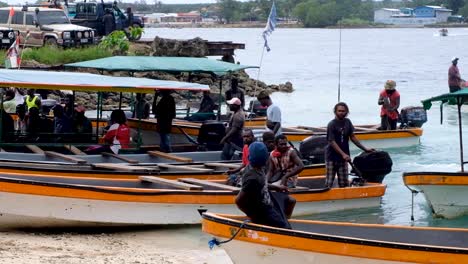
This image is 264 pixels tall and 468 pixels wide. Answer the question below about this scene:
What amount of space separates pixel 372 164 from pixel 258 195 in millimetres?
7099

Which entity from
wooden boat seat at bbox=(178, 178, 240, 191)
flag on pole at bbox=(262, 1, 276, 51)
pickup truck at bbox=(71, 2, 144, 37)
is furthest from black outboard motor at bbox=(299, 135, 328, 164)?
pickup truck at bbox=(71, 2, 144, 37)

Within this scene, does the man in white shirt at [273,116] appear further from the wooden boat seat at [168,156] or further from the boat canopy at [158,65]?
the boat canopy at [158,65]

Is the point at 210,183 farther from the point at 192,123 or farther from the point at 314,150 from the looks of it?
the point at 192,123

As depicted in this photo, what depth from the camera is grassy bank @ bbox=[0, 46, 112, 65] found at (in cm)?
3827

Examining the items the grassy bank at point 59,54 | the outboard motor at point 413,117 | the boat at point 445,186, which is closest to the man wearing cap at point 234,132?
the boat at point 445,186

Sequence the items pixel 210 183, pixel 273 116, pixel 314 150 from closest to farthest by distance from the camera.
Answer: pixel 210 183
pixel 314 150
pixel 273 116

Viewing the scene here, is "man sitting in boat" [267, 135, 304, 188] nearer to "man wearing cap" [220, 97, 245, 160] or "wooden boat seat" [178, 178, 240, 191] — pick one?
"wooden boat seat" [178, 178, 240, 191]

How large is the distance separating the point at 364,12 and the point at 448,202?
604 feet

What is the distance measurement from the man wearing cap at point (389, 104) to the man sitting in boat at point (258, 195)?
42.0ft

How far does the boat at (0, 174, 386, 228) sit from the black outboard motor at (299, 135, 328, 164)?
212 cm

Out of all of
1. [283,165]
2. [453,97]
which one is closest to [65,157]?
[283,165]

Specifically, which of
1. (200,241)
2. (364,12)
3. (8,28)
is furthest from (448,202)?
(364,12)

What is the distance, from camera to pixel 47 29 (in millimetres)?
42938

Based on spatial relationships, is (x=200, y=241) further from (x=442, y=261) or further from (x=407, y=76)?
(x=407, y=76)
